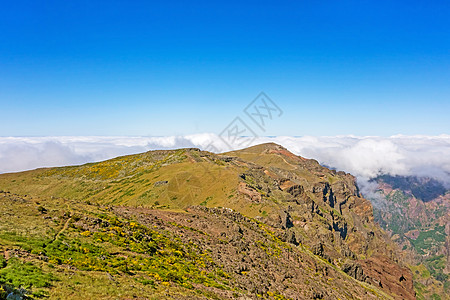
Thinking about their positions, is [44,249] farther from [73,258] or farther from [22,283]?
[22,283]

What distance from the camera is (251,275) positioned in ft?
127

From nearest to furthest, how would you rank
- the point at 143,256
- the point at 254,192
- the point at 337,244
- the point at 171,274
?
the point at 171,274, the point at 143,256, the point at 254,192, the point at 337,244

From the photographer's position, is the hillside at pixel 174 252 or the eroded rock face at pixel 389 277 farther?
the eroded rock face at pixel 389 277

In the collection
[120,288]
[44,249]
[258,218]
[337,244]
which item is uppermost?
[44,249]

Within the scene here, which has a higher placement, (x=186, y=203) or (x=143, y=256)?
(x=143, y=256)

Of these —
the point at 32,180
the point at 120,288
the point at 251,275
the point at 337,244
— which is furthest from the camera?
the point at 32,180

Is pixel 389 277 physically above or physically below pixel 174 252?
below

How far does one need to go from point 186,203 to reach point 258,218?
25.9 metres

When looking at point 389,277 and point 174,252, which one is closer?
point 174,252

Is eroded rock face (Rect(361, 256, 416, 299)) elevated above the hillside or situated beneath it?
situated beneath

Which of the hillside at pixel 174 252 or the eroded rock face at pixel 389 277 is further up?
the hillside at pixel 174 252

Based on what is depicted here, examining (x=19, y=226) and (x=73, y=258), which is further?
(x=19, y=226)

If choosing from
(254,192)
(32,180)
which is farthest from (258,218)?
(32,180)

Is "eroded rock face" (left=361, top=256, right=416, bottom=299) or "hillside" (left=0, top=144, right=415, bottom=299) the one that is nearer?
"hillside" (left=0, top=144, right=415, bottom=299)
